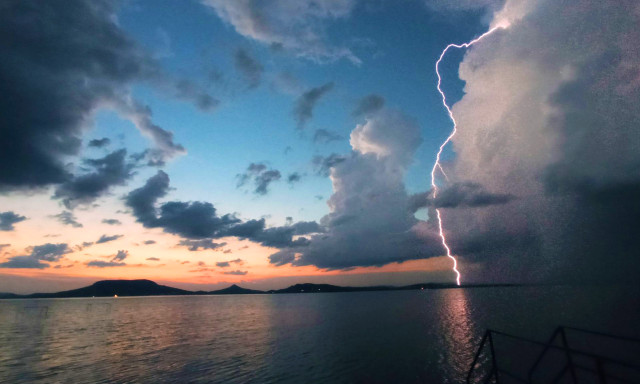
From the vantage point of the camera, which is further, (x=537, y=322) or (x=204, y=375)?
(x=537, y=322)

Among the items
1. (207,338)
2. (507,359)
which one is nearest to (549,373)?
(507,359)

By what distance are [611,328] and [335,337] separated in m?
39.9

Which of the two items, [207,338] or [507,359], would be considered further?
[207,338]

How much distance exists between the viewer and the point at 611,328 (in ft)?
146

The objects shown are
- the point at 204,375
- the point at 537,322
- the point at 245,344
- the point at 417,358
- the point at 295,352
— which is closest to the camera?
the point at 204,375

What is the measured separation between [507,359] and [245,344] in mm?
34384

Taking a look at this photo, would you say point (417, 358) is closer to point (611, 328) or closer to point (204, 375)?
point (204, 375)

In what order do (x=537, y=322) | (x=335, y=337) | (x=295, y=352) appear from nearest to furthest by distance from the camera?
(x=295, y=352)
(x=335, y=337)
(x=537, y=322)

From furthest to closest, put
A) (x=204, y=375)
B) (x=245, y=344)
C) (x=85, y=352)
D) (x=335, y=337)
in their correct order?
1. (x=335, y=337)
2. (x=245, y=344)
3. (x=85, y=352)
4. (x=204, y=375)

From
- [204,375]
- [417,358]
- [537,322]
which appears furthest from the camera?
[537,322]

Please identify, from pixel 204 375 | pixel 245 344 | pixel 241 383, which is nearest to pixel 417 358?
pixel 241 383

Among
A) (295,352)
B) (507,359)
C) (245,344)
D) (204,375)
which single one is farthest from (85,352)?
→ (507,359)

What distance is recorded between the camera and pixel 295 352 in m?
40.2

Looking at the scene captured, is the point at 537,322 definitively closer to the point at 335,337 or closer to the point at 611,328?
the point at 611,328
